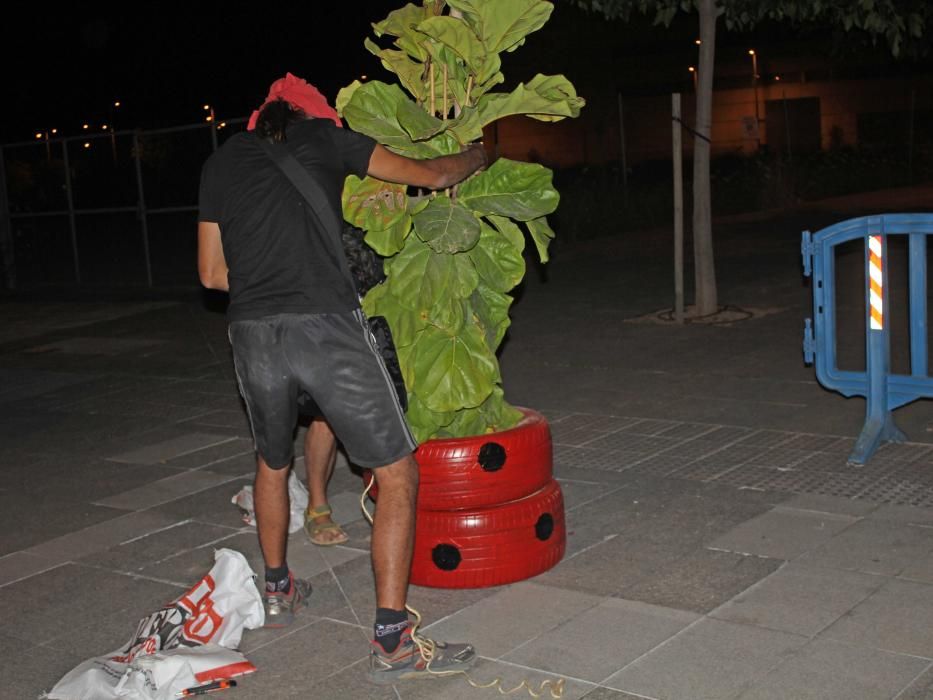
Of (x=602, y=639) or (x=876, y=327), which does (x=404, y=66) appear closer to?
(x=602, y=639)

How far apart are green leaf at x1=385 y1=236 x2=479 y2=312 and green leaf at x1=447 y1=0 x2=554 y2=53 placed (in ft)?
2.92

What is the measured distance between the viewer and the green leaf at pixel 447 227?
16.0ft

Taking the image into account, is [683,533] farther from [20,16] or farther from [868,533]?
[20,16]

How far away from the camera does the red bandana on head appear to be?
15.1ft

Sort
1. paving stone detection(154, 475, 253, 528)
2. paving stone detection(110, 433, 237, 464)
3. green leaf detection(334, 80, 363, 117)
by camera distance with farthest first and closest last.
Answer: paving stone detection(110, 433, 237, 464) < paving stone detection(154, 475, 253, 528) < green leaf detection(334, 80, 363, 117)

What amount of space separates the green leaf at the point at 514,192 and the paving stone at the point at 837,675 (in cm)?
206

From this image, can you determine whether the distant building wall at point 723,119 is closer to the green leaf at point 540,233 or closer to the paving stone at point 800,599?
the green leaf at point 540,233

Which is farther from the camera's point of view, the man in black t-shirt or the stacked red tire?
the stacked red tire

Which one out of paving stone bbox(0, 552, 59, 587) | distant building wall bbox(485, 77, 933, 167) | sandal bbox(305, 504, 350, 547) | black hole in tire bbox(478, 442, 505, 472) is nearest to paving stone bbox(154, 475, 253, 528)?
sandal bbox(305, 504, 350, 547)

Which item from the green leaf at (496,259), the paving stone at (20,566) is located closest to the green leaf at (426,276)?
the green leaf at (496,259)

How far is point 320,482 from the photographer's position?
5867 mm

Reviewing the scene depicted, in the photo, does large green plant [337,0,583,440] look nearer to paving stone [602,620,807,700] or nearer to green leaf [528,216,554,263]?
green leaf [528,216,554,263]

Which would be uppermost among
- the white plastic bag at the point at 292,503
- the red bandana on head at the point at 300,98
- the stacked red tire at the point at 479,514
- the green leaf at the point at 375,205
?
the red bandana on head at the point at 300,98

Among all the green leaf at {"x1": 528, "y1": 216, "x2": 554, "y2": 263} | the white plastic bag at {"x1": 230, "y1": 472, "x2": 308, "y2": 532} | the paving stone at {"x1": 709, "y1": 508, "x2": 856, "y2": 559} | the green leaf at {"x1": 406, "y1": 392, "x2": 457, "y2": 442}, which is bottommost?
the paving stone at {"x1": 709, "y1": 508, "x2": 856, "y2": 559}
